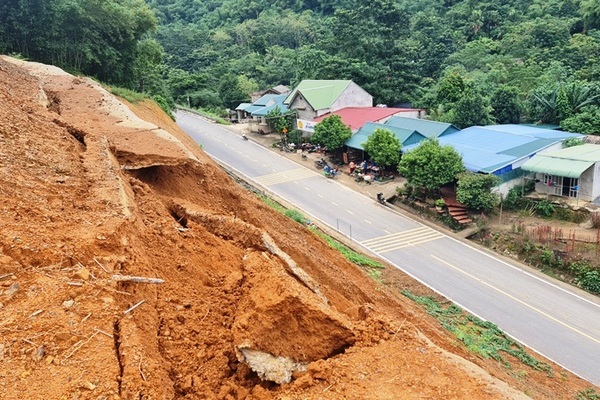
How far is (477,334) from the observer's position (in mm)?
15078

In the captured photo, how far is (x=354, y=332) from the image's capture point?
614 cm

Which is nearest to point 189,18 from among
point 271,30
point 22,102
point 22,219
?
point 271,30

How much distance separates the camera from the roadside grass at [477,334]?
43.3ft

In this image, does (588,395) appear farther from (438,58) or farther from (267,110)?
(438,58)

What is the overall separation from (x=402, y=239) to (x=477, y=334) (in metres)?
8.59

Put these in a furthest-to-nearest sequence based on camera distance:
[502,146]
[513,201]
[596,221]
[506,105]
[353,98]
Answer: [353,98] < [506,105] < [502,146] < [513,201] < [596,221]

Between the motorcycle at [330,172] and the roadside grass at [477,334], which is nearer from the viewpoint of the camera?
the roadside grass at [477,334]

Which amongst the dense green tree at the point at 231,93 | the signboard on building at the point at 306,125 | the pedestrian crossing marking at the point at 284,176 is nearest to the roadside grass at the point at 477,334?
the pedestrian crossing marking at the point at 284,176

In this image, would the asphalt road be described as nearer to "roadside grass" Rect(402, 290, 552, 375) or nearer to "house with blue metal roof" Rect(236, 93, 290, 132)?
"roadside grass" Rect(402, 290, 552, 375)

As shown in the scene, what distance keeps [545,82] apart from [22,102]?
37.8 m

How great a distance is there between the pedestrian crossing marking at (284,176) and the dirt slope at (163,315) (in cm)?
2248

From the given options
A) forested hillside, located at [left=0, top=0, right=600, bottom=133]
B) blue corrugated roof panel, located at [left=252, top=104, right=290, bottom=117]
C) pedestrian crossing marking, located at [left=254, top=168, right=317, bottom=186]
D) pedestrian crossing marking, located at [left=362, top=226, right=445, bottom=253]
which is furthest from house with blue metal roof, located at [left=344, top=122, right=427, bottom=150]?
blue corrugated roof panel, located at [left=252, top=104, right=290, bottom=117]

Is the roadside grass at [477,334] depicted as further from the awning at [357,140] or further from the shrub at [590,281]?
the awning at [357,140]

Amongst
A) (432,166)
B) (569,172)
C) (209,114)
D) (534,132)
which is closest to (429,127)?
(534,132)
